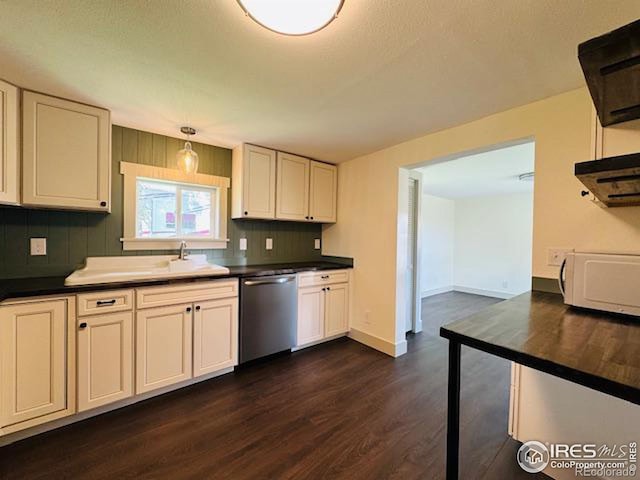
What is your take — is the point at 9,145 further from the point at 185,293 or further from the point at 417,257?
the point at 417,257

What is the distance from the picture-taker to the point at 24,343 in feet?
5.23

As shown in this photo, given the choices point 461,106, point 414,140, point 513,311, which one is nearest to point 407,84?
point 461,106

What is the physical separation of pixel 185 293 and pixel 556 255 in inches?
106

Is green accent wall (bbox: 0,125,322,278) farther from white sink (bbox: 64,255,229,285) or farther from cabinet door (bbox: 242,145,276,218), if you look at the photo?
cabinet door (bbox: 242,145,276,218)

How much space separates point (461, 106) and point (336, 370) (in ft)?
8.08

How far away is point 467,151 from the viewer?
2268mm

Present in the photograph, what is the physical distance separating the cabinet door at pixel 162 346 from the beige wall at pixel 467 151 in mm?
1913

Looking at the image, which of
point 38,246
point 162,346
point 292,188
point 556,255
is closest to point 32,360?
point 162,346

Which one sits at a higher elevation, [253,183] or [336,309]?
[253,183]

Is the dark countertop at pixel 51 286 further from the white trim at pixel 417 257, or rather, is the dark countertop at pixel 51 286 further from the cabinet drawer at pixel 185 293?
the white trim at pixel 417 257

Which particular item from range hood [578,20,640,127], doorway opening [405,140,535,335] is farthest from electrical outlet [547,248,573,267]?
doorway opening [405,140,535,335]

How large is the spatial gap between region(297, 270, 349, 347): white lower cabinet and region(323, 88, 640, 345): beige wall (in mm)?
164

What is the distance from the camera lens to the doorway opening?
142 inches

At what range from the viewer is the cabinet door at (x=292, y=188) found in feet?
10.0
